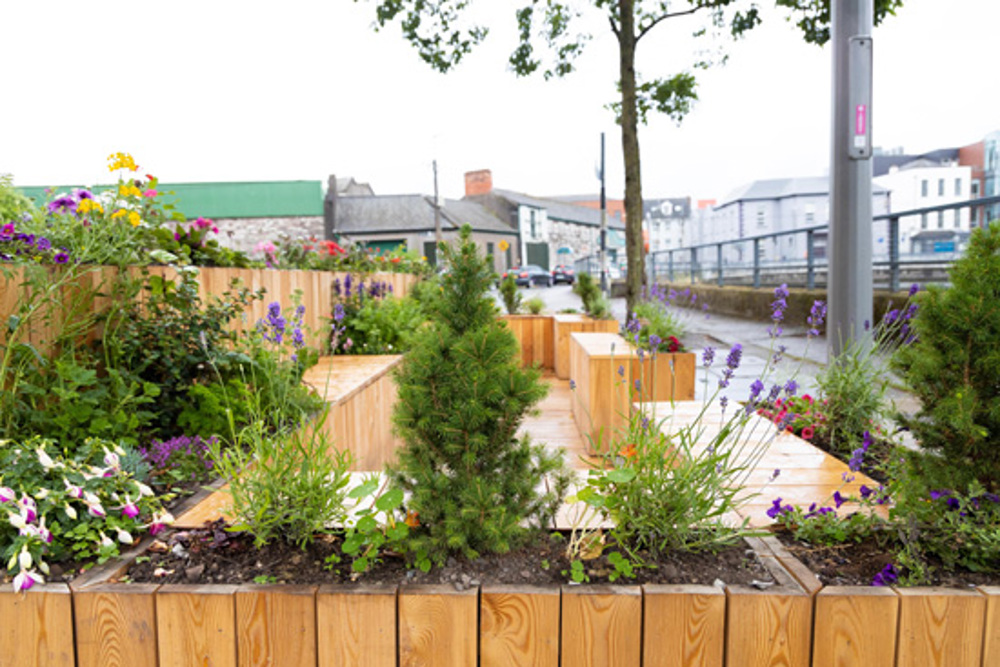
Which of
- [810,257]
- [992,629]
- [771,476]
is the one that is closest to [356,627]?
[992,629]

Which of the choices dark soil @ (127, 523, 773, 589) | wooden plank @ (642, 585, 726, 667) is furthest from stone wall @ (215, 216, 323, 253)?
wooden plank @ (642, 585, 726, 667)

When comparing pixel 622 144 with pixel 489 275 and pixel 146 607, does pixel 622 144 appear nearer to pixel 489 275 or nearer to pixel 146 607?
pixel 489 275

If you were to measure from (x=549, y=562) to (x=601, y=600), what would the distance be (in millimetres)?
203

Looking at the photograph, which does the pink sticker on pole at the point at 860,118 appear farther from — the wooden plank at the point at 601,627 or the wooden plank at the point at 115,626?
the wooden plank at the point at 115,626

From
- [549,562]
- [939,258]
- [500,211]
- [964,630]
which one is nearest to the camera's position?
[964,630]

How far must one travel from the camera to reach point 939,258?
7.20 meters

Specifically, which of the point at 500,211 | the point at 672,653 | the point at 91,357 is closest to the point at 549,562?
the point at 672,653

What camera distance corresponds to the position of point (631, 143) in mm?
7320

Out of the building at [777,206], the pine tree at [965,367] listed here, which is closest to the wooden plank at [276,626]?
the pine tree at [965,367]

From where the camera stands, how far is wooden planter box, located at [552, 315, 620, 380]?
24.3ft

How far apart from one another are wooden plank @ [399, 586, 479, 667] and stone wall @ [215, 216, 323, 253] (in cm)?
3151

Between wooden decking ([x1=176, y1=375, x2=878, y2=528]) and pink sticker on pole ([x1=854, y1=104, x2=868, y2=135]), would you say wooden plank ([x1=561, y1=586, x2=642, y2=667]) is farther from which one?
pink sticker on pole ([x1=854, y1=104, x2=868, y2=135])

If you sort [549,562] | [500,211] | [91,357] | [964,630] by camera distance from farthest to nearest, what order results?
[500,211] → [91,357] → [549,562] → [964,630]

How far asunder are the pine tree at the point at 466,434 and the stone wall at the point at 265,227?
31284mm
